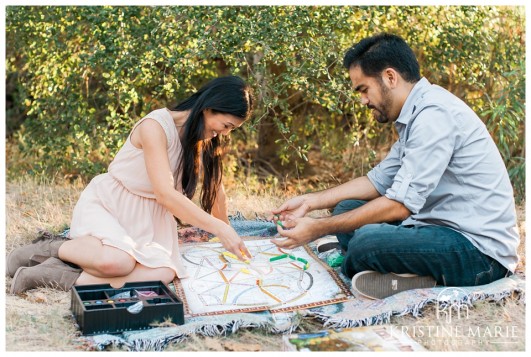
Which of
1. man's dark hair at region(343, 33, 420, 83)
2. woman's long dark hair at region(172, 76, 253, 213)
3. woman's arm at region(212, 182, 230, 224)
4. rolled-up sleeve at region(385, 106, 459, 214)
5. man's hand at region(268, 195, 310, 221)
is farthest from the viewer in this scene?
woman's arm at region(212, 182, 230, 224)

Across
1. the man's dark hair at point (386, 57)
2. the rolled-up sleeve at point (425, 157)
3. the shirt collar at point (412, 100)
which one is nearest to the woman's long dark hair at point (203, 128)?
the man's dark hair at point (386, 57)

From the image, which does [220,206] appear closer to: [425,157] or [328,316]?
[328,316]

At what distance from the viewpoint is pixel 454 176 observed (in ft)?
10.7

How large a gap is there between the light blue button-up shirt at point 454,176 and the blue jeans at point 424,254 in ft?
0.20

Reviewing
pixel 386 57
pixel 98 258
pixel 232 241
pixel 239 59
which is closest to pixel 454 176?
pixel 386 57

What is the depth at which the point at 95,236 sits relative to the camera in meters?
3.47

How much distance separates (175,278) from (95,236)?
0.45 m

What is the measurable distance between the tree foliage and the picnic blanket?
2.20 metres

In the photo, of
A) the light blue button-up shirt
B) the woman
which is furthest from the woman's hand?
the light blue button-up shirt

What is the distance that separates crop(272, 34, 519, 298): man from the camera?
316 centimetres

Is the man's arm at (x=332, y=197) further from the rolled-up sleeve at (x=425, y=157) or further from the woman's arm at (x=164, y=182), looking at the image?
the rolled-up sleeve at (x=425, y=157)

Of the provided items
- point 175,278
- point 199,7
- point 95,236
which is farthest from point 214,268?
point 199,7

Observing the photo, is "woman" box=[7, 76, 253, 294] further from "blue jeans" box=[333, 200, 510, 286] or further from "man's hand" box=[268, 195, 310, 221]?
"blue jeans" box=[333, 200, 510, 286]

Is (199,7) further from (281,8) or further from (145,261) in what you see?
(145,261)
